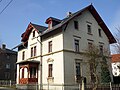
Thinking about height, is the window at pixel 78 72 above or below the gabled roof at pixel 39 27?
below

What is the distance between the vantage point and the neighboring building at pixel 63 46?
25281mm

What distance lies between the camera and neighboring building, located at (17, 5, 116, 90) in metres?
25.3

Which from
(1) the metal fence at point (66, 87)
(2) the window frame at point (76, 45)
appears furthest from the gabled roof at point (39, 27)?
(1) the metal fence at point (66, 87)

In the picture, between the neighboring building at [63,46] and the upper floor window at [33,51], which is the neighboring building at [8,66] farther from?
the upper floor window at [33,51]

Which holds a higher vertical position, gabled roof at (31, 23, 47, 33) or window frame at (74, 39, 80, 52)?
gabled roof at (31, 23, 47, 33)

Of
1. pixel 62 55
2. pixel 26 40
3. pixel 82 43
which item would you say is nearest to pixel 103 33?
pixel 82 43

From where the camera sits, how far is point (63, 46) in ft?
82.5

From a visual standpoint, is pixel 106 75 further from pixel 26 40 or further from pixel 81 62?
pixel 26 40

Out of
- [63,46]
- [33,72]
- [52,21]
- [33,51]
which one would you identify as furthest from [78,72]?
[33,51]

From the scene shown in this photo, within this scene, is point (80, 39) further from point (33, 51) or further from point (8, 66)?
point (8, 66)

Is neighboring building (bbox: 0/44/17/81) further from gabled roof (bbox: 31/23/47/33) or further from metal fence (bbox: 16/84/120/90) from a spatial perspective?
metal fence (bbox: 16/84/120/90)

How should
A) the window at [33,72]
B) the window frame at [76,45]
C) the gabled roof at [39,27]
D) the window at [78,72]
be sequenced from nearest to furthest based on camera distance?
1. the window at [78,72]
2. the window frame at [76,45]
3. the window at [33,72]
4. the gabled roof at [39,27]

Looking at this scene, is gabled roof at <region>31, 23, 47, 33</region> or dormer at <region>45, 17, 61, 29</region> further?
gabled roof at <region>31, 23, 47, 33</region>

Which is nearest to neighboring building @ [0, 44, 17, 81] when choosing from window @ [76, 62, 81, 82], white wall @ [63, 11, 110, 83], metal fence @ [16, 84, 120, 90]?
metal fence @ [16, 84, 120, 90]
